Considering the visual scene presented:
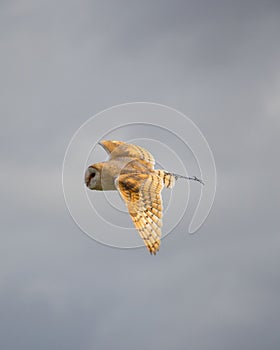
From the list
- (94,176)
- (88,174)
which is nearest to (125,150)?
(94,176)

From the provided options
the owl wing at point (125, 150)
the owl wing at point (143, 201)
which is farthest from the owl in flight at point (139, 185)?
the owl wing at point (125, 150)

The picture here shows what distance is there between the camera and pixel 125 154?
190ft

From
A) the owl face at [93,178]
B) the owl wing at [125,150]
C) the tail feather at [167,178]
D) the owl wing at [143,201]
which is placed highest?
the owl wing at [125,150]

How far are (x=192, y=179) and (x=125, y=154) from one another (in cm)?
343

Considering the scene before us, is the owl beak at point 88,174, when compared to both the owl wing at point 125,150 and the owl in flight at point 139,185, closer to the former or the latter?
the owl in flight at point 139,185

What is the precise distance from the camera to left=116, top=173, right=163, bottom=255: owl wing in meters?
55.2

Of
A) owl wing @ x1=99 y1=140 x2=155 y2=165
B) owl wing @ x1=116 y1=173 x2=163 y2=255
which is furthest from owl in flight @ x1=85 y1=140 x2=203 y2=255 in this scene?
owl wing @ x1=99 y1=140 x2=155 y2=165

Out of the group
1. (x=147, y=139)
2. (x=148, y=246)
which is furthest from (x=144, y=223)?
(x=147, y=139)

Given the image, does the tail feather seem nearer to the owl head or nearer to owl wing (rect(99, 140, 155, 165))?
owl wing (rect(99, 140, 155, 165))

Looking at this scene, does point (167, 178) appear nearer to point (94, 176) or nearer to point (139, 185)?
point (139, 185)

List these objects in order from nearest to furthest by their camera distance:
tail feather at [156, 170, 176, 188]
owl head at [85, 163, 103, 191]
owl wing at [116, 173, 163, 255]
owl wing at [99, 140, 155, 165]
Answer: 1. owl wing at [116, 173, 163, 255]
2. owl head at [85, 163, 103, 191]
3. tail feather at [156, 170, 176, 188]
4. owl wing at [99, 140, 155, 165]

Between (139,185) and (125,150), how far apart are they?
312 cm

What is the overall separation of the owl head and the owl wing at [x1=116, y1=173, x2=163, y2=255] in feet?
3.78

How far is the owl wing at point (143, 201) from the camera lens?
181 ft
